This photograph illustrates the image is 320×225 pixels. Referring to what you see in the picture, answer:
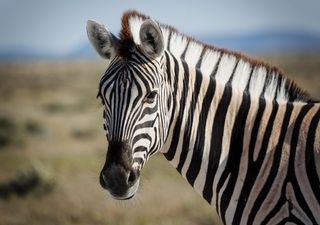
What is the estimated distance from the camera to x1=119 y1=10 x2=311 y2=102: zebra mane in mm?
4723

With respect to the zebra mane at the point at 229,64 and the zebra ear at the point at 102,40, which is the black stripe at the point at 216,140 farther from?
the zebra ear at the point at 102,40

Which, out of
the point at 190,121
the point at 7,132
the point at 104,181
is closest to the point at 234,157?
the point at 190,121

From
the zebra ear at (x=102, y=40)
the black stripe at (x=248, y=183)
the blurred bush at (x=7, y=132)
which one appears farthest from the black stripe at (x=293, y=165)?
the blurred bush at (x=7, y=132)

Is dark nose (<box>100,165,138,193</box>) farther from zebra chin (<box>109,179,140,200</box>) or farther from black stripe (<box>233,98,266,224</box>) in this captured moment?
black stripe (<box>233,98,266,224</box>)

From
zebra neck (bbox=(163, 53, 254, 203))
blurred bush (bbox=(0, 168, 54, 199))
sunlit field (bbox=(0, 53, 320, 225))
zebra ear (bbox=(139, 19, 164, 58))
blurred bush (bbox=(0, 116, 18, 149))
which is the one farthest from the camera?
blurred bush (bbox=(0, 116, 18, 149))

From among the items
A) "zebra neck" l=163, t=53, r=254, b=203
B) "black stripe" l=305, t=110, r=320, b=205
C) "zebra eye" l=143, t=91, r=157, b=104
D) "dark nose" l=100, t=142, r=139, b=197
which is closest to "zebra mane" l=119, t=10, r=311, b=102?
"zebra neck" l=163, t=53, r=254, b=203

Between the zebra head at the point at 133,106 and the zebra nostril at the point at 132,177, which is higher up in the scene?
the zebra head at the point at 133,106

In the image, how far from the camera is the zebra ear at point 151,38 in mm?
4371

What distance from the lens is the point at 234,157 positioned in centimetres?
457

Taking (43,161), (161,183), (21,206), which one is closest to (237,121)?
(21,206)

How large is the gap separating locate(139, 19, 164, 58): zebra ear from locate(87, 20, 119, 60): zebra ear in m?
0.28

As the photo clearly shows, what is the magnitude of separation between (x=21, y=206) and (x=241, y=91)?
28.3 feet

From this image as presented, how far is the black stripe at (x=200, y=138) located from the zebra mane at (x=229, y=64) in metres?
0.15

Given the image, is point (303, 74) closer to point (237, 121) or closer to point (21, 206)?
point (21, 206)
